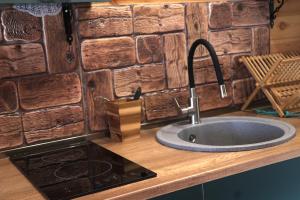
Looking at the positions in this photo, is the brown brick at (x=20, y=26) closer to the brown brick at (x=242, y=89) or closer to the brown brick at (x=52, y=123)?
the brown brick at (x=52, y=123)

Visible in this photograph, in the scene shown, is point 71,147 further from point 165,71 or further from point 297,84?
point 297,84

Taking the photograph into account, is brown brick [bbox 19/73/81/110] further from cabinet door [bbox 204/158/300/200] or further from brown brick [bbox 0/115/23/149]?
cabinet door [bbox 204/158/300/200]

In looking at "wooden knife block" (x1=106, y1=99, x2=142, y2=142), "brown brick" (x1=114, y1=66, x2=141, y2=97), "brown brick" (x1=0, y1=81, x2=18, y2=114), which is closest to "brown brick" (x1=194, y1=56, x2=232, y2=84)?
"brown brick" (x1=114, y1=66, x2=141, y2=97)

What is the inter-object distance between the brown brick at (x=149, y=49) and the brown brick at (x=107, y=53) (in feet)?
0.11

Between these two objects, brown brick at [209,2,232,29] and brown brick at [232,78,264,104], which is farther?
brown brick at [232,78,264,104]

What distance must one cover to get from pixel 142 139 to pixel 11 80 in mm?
540

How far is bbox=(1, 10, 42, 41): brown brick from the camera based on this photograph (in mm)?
1424

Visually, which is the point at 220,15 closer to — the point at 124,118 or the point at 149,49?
the point at 149,49

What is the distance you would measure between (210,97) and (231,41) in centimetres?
29

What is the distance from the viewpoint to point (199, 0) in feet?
6.02

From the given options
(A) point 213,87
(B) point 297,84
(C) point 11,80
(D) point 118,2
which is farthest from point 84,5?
(B) point 297,84

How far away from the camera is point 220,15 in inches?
73.9

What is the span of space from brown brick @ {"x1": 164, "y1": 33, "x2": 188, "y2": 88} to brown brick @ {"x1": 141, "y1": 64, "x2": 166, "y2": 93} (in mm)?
34

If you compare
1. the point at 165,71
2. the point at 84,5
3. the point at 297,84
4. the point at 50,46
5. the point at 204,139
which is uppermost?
the point at 84,5
